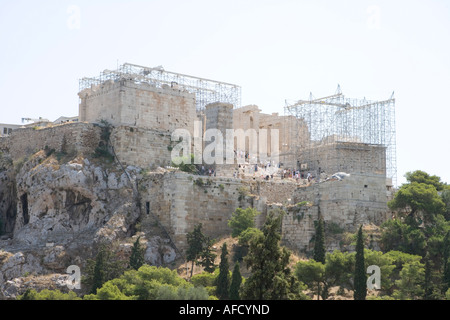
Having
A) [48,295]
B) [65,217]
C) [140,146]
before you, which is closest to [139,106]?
[140,146]

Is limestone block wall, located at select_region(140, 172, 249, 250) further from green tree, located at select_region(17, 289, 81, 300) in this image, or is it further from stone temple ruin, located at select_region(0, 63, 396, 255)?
green tree, located at select_region(17, 289, 81, 300)

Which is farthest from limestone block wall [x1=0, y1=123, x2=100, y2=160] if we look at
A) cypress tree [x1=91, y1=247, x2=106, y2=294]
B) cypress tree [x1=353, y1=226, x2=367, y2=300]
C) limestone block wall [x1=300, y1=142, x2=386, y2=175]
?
cypress tree [x1=353, y1=226, x2=367, y2=300]

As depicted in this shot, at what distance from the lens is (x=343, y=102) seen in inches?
2862

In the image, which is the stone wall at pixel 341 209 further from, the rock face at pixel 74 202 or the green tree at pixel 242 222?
the rock face at pixel 74 202

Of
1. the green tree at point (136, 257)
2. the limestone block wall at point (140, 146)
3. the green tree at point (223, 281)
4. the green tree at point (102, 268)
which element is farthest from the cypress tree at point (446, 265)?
the limestone block wall at point (140, 146)

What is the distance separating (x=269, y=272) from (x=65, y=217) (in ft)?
61.3

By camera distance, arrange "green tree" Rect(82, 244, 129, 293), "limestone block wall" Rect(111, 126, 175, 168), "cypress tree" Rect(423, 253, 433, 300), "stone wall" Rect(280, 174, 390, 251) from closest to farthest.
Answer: "cypress tree" Rect(423, 253, 433, 300) → "green tree" Rect(82, 244, 129, 293) → "stone wall" Rect(280, 174, 390, 251) → "limestone block wall" Rect(111, 126, 175, 168)

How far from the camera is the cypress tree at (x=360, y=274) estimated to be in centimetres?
4853

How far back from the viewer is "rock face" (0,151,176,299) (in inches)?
2242

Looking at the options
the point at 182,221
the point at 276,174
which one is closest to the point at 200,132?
the point at 276,174

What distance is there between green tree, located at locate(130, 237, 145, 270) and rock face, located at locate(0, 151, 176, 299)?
168 cm

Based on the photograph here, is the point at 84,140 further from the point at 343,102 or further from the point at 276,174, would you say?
the point at 343,102

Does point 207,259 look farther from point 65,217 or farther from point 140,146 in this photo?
point 140,146
